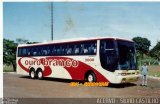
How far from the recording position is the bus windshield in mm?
16789

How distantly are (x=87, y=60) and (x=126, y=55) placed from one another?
94.9 inches

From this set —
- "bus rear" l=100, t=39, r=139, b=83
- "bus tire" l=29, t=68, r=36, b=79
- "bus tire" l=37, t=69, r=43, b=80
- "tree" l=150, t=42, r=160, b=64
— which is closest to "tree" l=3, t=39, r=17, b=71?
"bus tire" l=29, t=68, r=36, b=79

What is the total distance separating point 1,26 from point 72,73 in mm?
7922

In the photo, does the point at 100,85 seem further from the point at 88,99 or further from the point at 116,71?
the point at 88,99

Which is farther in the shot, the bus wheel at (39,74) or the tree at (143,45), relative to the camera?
the tree at (143,45)

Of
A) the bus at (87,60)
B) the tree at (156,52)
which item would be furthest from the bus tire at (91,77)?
the tree at (156,52)

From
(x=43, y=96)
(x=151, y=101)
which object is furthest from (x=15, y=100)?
(x=151, y=101)

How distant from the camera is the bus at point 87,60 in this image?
16828 millimetres

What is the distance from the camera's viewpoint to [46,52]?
71.4 feet

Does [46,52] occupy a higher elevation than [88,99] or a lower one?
higher

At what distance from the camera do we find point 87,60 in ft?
60.3

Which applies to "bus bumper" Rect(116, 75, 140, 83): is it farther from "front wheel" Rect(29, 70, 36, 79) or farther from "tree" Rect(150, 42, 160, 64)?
"tree" Rect(150, 42, 160, 64)

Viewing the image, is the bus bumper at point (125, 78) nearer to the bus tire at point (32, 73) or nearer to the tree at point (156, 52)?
the bus tire at point (32, 73)

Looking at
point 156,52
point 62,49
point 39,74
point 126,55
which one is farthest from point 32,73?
point 156,52
